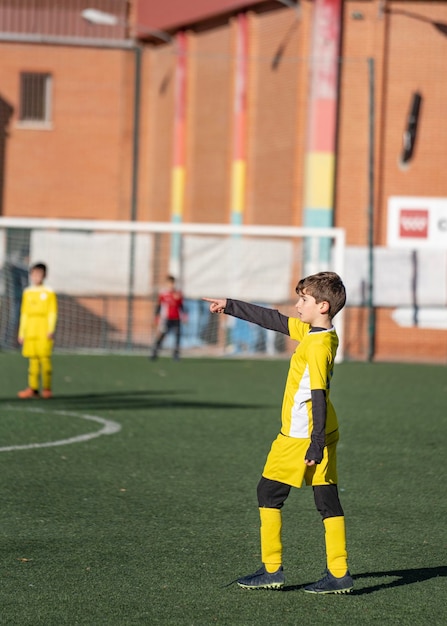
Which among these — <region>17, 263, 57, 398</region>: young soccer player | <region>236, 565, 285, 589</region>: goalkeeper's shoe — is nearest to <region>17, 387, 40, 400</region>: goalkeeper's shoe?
<region>17, 263, 57, 398</region>: young soccer player

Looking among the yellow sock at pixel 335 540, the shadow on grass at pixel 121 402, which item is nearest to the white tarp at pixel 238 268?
the shadow on grass at pixel 121 402

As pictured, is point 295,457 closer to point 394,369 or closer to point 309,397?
point 309,397

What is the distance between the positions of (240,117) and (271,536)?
26.1 meters

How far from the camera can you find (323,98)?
94.9 feet

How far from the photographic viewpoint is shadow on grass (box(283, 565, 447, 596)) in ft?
22.0

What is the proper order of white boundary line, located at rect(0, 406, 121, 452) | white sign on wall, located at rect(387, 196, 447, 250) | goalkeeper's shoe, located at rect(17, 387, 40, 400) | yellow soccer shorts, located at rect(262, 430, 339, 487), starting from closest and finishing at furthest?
1. yellow soccer shorts, located at rect(262, 430, 339, 487)
2. white boundary line, located at rect(0, 406, 121, 452)
3. goalkeeper's shoe, located at rect(17, 387, 40, 400)
4. white sign on wall, located at rect(387, 196, 447, 250)

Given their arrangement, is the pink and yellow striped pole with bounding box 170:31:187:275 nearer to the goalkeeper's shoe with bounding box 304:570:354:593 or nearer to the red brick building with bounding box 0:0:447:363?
the red brick building with bounding box 0:0:447:363

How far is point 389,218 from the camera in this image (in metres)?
28.1

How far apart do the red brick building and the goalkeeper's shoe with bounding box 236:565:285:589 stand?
21.3 m

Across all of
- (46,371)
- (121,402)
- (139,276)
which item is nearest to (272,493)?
(121,402)

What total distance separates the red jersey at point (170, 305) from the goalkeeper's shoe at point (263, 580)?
18344 mm

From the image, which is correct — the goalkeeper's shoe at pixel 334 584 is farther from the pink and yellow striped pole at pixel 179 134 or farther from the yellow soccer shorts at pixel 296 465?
the pink and yellow striped pole at pixel 179 134

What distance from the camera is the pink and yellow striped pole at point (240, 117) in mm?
31781

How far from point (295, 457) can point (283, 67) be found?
2470 cm
